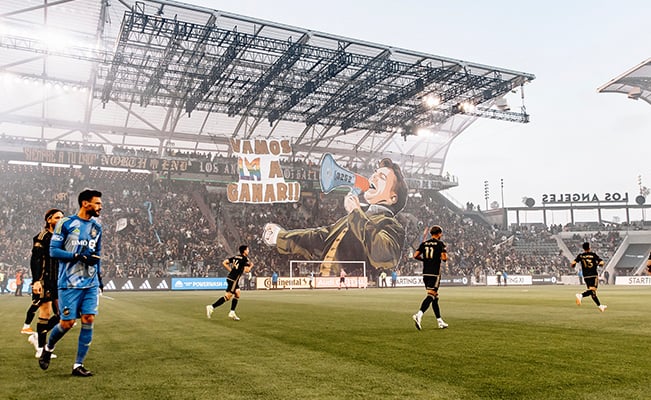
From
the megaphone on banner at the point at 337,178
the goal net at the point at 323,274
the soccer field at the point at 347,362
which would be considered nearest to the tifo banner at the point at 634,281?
the goal net at the point at 323,274

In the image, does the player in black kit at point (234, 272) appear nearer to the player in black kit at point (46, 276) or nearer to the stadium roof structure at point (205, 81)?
the player in black kit at point (46, 276)

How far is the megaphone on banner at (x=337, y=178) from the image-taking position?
49.6 meters

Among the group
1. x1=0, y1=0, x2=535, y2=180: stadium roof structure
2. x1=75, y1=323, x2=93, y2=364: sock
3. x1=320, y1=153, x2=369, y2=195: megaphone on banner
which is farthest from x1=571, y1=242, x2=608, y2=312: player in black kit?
x1=320, y1=153, x2=369, y2=195: megaphone on banner

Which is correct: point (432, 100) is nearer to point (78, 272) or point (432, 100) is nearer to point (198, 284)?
point (198, 284)

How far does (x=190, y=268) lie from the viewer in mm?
42781

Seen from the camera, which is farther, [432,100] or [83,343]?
[432,100]

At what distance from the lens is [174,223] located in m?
46.5

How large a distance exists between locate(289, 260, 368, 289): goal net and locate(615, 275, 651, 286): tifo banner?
2674 cm

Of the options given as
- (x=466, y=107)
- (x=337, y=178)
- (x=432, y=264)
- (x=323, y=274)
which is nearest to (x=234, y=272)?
(x=432, y=264)

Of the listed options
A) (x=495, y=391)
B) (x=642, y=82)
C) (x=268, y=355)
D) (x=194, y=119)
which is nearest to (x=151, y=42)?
(x=194, y=119)

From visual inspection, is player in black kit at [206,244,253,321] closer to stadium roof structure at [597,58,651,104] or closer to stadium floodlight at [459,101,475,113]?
stadium floodlight at [459,101,475,113]

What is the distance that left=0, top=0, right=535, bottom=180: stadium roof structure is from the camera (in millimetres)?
34344

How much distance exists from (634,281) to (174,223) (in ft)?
144

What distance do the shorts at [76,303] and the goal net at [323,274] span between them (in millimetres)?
38383
